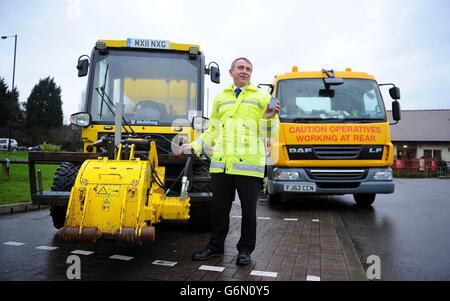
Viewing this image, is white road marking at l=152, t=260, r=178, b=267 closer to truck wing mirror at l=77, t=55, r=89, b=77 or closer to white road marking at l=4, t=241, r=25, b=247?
white road marking at l=4, t=241, r=25, b=247

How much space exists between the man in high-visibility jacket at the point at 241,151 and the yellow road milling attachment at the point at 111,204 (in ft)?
2.48

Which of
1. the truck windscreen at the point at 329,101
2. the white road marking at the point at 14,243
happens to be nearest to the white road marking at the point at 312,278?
the white road marking at the point at 14,243

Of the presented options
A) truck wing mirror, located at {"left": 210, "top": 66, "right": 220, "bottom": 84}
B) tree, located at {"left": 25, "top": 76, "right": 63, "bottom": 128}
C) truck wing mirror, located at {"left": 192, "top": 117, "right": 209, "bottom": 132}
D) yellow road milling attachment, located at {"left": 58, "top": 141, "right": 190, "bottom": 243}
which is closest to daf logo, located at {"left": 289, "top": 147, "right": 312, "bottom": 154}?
truck wing mirror, located at {"left": 210, "top": 66, "right": 220, "bottom": 84}

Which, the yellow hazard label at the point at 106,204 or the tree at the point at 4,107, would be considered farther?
the tree at the point at 4,107

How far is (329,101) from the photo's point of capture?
745 centimetres

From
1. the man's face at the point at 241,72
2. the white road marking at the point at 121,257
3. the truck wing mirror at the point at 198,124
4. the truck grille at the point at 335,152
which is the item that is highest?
the man's face at the point at 241,72

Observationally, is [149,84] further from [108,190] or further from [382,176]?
[382,176]

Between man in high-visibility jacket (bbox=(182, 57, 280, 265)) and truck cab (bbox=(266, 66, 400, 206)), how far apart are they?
3295mm

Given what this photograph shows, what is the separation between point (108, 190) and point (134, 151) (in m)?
0.70

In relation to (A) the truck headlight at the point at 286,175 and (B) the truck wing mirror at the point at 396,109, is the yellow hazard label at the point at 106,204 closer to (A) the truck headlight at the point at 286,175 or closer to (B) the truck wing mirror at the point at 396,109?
(A) the truck headlight at the point at 286,175

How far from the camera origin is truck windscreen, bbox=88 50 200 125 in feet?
17.9

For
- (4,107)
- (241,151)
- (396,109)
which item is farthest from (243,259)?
(4,107)

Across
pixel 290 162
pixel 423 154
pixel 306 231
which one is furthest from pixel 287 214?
pixel 423 154

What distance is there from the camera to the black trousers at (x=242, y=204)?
377 cm
